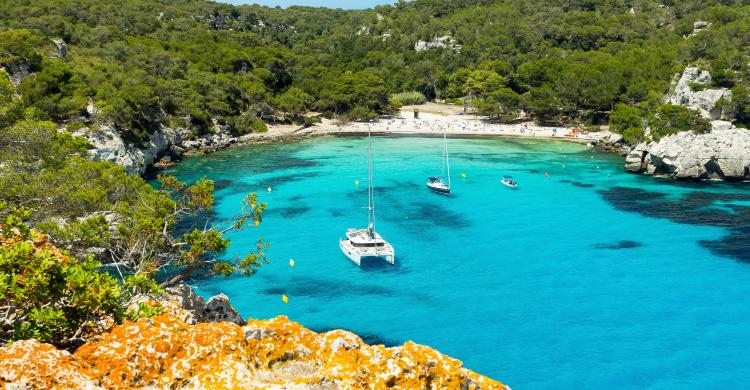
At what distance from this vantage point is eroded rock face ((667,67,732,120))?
8156 cm

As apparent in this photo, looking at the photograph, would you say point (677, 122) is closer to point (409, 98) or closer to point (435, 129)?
point (435, 129)

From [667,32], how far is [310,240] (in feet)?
424

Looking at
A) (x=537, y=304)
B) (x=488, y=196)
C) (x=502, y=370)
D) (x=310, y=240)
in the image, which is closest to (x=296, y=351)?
(x=502, y=370)

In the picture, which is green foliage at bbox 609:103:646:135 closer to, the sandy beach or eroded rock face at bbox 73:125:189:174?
the sandy beach

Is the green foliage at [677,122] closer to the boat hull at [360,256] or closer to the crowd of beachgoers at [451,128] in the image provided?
the crowd of beachgoers at [451,128]

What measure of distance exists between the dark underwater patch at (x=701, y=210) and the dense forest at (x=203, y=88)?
17.8 m

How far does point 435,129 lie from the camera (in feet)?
344

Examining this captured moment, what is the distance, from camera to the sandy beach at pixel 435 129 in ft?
329

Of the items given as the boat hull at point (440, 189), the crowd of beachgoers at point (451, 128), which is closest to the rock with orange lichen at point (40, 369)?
the boat hull at point (440, 189)

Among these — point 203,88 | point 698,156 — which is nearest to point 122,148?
point 203,88

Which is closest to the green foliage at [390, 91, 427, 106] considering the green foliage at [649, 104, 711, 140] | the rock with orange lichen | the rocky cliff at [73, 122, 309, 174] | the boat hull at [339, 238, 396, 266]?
the rocky cliff at [73, 122, 309, 174]

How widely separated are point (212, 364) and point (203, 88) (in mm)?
97618

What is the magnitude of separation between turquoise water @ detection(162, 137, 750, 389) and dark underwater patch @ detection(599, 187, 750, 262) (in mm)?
215

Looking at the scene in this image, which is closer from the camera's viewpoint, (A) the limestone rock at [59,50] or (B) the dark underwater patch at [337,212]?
(B) the dark underwater patch at [337,212]
